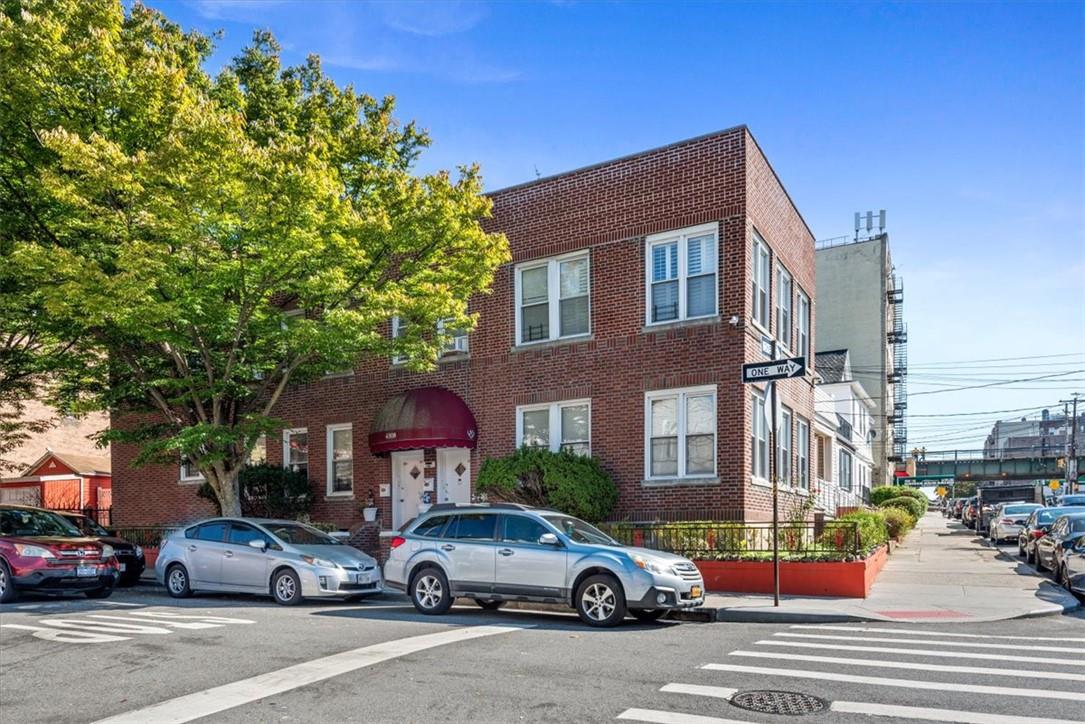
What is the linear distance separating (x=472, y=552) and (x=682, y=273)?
8353 millimetres

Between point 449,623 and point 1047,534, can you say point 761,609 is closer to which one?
point 449,623

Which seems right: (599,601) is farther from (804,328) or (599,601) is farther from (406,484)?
(804,328)

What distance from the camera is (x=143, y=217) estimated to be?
15727 millimetres

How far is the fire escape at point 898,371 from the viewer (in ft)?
230

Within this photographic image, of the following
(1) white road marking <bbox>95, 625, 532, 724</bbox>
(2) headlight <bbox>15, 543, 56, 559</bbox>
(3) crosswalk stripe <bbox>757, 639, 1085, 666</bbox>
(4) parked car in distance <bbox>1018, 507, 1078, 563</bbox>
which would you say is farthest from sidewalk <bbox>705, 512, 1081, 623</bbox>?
(2) headlight <bbox>15, 543, 56, 559</bbox>

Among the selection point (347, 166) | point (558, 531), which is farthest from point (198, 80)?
point (558, 531)

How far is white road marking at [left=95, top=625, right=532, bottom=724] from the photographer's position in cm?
693

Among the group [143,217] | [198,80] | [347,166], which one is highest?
[198,80]

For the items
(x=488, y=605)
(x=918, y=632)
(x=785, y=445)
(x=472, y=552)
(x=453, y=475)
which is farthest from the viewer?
(x=785, y=445)

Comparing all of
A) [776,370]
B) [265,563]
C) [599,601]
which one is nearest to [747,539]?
[776,370]

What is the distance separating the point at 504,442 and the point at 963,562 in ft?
38.2

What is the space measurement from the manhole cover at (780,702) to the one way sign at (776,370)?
5.83m

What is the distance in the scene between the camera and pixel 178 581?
52.9 ft

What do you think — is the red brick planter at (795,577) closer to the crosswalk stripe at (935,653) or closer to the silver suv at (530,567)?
the silver suv at (530,567)
